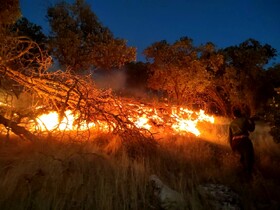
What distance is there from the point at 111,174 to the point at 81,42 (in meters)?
11.6

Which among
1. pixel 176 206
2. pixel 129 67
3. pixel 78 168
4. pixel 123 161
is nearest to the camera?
pixel 176 206

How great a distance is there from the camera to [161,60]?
17188mm

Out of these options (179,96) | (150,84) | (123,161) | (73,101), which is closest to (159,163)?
(123,161)

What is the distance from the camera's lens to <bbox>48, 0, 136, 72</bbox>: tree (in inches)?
618

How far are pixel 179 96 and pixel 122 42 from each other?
14.5 feet

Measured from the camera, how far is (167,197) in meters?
5.46

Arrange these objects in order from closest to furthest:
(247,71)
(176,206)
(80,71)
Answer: (176,206), (80,71), (247,71)

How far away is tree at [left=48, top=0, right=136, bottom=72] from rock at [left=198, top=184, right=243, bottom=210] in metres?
11.1

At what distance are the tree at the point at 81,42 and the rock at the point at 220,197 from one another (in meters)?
11.1

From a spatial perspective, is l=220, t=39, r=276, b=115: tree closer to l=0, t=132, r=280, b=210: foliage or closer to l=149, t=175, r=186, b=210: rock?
l=0, t=132, r=280, b=210: foliage

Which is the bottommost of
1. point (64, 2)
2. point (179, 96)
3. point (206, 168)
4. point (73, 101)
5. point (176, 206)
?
point (176, 206)

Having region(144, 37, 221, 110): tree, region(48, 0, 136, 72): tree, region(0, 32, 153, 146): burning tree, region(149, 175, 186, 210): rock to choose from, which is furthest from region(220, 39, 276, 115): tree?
region(149, 175, 186, 210): rock

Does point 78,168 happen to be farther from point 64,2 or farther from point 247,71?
point 247,71

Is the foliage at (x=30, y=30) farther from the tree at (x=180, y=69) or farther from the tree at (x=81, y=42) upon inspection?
the tree at (x=180, y=69)
